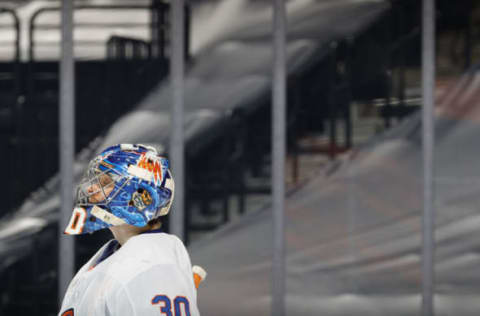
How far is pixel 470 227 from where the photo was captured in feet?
17.4

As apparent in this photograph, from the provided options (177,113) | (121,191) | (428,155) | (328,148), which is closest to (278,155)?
(328,148)

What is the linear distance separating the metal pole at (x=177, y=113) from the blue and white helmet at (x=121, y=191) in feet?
12.8

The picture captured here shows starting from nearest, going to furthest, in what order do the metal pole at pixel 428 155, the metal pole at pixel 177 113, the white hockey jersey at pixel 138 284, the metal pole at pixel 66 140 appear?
the white hockey jersey at pixel 138 284 < the metal pole at pixel 66 140 < the metal pole at pixel 177 113 < the metal pole at pixel 428 155

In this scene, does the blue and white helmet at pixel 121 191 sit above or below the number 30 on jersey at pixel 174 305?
above

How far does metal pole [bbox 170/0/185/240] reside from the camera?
5227 millimetres

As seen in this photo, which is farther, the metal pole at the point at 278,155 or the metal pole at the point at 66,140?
the metal pole at the point at 278,155

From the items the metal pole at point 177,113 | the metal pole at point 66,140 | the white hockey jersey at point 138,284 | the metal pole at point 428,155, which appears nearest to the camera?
the white hockey jersey at point 138,284

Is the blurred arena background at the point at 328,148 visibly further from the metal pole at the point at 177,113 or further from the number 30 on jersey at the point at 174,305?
the number 30 on jersey at the point at 174,305

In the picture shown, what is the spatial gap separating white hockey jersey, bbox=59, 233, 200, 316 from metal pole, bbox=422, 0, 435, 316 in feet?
14.1

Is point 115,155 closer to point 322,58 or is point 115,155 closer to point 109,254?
point 109,254

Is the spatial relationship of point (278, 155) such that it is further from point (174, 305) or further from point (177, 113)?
point (174, 305)

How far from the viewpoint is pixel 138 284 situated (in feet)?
3.92

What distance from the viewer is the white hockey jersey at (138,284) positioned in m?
1.18

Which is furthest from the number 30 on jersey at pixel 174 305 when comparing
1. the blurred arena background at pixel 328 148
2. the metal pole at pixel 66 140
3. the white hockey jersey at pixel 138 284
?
the blurred arena background at pixel 328 148
